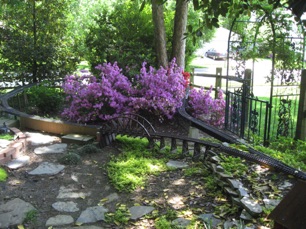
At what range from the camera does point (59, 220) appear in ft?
10.8

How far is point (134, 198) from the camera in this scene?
375 centimetres

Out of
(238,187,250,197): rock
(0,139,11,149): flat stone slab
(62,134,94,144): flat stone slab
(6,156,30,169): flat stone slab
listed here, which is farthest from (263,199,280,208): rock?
(0,139,11,149): flat stone slab

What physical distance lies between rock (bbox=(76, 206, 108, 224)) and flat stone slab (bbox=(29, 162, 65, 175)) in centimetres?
113

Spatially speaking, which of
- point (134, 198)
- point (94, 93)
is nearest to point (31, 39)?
point (94, 93)

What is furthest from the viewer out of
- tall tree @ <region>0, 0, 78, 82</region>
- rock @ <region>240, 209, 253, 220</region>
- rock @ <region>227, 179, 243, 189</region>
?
tall tree @ <region>0, 0, 78, 82</region>

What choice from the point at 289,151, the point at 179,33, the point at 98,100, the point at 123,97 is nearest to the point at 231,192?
the point at 289,151

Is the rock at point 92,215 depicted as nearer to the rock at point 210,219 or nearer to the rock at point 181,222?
the rock at point 181,222

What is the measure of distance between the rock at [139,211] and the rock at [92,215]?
28 cm

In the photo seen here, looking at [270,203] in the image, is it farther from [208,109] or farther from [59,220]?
[208,109]

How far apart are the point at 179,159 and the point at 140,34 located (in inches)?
205

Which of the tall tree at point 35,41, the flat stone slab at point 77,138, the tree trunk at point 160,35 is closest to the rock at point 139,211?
the flat stone slab at point 77,138

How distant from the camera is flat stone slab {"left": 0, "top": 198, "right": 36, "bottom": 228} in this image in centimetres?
320

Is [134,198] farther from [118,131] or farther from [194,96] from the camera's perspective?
[194,96]

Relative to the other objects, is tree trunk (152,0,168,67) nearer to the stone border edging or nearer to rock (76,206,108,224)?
the stone border edging
